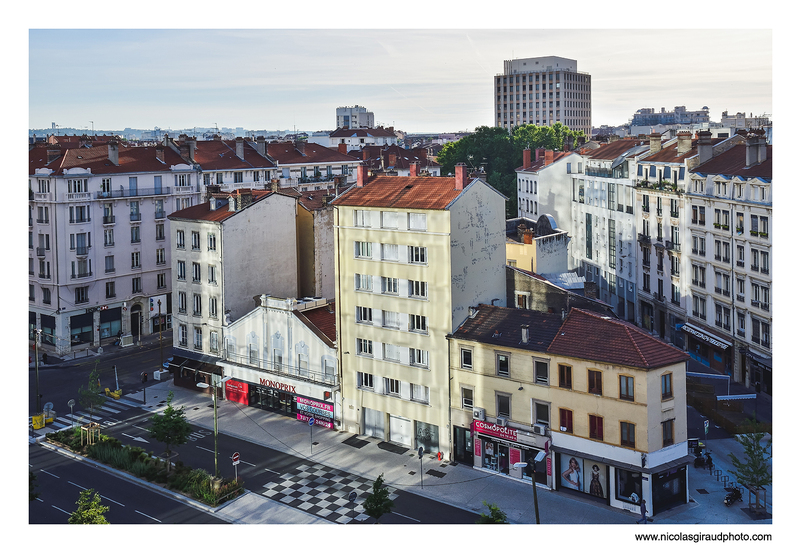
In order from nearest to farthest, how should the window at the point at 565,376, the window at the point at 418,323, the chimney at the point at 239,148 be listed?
1. the window at the point at 565,376
2. the window at the point at 418,323
3. the chimney at the point at 239,148

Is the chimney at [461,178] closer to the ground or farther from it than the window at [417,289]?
farther from it

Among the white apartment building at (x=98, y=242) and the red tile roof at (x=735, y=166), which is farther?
the white apartment building at (x=98, y=242)

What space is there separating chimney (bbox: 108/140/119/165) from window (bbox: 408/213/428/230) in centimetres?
4341

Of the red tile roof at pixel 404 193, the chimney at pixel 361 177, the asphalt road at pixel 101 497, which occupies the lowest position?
the asphalt road at pixel 101 497

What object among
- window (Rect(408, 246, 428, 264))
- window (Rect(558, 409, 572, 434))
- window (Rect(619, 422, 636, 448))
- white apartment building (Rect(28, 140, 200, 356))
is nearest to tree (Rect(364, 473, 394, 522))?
window (Rect(558, 409, 572, 434))

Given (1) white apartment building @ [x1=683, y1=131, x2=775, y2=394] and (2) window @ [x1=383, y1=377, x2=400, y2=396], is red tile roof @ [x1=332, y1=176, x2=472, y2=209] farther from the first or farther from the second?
(1) white apartment building @ [x1=683, y1=131, x2=775, y2=394]

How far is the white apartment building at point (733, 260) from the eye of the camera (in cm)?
6206

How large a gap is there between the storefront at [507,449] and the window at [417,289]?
855 cm

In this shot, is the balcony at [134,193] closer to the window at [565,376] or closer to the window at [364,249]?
the window at [364,249]

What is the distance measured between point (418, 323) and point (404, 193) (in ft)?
27.7

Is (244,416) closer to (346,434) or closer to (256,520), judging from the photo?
(346,434)

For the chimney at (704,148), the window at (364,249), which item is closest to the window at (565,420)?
the window at (364,249)

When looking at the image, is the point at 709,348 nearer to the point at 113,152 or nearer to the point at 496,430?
the point at 496,430
